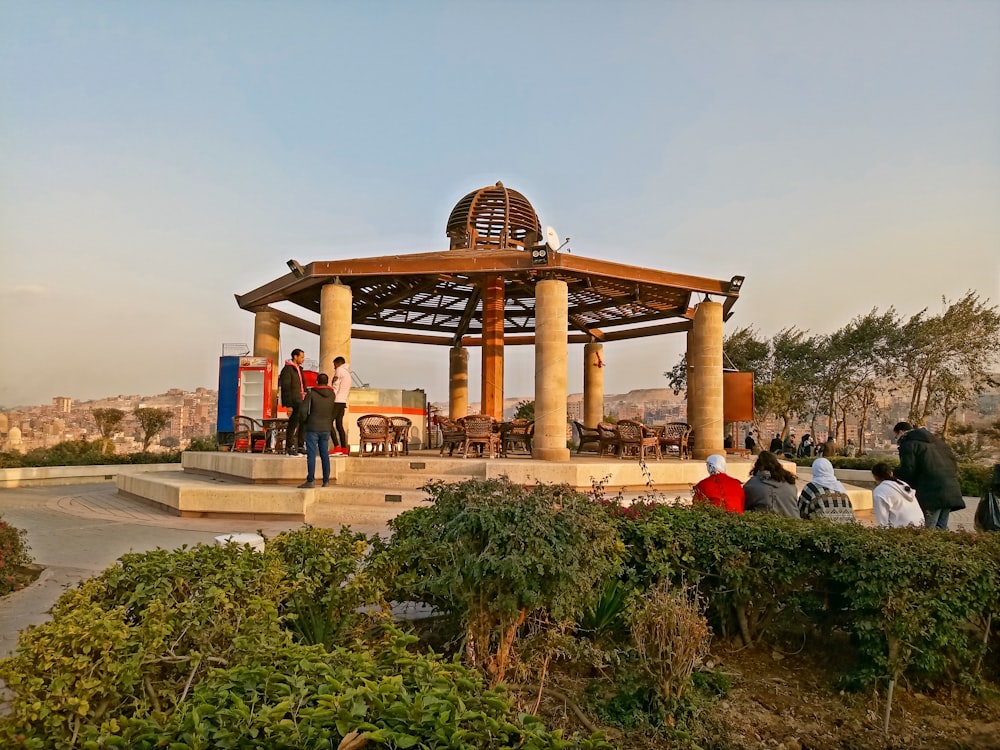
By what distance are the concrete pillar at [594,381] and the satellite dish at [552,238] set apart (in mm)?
7247

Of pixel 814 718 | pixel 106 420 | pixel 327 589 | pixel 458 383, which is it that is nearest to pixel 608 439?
pixel 458 383

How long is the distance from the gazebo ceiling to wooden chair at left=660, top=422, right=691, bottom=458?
108 inches

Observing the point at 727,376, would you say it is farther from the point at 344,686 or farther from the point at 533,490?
the point at 344,686

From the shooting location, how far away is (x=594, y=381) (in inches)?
720

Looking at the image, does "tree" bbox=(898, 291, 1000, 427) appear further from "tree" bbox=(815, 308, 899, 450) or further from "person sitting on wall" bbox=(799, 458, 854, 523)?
"person sitting on wall" bbox=(799, 458, 854, 523)

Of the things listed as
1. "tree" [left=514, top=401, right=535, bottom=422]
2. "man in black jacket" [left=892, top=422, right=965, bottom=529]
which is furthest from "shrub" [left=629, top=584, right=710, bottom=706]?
"tree" [left=514, top=401, right=535, bottom=422]

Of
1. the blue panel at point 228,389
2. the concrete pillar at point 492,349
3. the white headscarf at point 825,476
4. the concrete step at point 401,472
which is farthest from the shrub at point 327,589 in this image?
the blue panel at point 228,389

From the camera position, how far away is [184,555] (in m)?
3.05

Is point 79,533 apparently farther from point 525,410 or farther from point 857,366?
point 857,366

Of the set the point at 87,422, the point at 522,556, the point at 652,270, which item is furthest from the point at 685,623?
the point at 87,422

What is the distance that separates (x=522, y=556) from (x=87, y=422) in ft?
88.1

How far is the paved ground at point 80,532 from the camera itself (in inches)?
189

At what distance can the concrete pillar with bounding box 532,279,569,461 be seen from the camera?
35.6ft

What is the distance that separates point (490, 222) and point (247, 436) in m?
7.13
